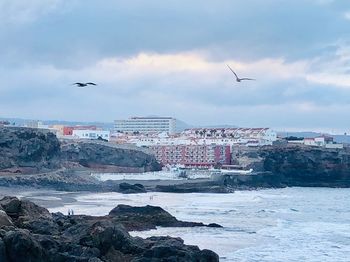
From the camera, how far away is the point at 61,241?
20484 millimetres

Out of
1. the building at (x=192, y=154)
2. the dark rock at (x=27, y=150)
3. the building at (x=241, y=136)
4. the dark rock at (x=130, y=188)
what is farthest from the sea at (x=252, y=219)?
the building at (x=241, y=136)

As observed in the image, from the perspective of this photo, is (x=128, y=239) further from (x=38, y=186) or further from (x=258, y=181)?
(x=258, y=181)

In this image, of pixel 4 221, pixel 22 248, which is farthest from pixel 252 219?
pixel 22 248

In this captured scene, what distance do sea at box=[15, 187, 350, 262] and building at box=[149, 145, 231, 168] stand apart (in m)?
34.1

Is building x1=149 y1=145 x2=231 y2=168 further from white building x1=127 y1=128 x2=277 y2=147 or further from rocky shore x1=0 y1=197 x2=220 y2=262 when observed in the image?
rocky shore x1=0 y1=197 x2=220 y2=262

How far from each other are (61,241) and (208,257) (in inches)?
142

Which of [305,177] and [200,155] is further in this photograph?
[200,155]

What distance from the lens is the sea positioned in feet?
97.4

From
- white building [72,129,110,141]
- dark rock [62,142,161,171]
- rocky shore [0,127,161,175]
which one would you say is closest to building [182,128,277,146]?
white building [72,129,110,141]

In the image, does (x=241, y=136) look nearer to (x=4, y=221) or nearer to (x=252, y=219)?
(x=252, y=219)

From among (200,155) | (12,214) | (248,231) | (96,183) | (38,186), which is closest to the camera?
(12,214)

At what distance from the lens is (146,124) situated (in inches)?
6841

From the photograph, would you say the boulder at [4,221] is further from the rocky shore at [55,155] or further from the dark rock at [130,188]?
the rocky shore at [55,155]

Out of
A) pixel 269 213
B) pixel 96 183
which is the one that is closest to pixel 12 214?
pixel 269 213
